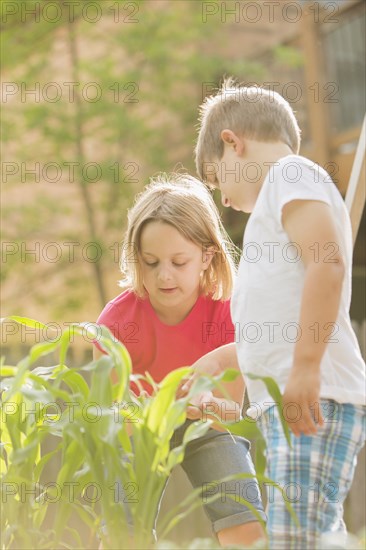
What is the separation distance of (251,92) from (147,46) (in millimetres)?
7940

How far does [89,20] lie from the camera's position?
9508 millimetres

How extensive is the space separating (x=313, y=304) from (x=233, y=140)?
468mm

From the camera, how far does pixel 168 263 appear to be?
2166 millimetres

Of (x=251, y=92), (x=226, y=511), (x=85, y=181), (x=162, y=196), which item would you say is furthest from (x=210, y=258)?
(x=85, y=181)

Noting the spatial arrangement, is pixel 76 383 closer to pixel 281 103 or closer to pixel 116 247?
pixel 281 103

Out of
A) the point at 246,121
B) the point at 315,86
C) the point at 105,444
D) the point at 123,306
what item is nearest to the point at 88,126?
the point at 315,86

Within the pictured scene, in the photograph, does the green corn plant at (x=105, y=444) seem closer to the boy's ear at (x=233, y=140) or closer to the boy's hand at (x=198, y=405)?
the boy's hand at (x=198, y=405)

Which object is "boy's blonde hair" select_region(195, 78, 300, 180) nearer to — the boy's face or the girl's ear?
the boy's face

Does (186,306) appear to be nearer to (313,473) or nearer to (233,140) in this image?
(233,140)

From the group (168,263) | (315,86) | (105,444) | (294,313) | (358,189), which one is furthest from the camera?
(315,86)

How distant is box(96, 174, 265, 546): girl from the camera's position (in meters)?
2.18

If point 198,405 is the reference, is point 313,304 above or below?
above

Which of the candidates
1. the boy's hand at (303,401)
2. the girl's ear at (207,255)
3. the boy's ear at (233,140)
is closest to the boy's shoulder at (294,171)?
the boy's ear at (233,140)

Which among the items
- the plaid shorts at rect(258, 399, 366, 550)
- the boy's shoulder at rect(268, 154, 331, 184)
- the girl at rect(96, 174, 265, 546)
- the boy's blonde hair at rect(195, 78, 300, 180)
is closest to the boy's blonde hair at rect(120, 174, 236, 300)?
the girl at rect(96, 174, 265, 546)
